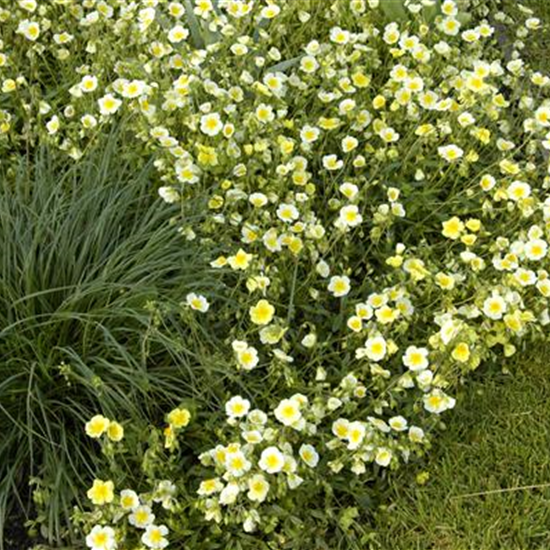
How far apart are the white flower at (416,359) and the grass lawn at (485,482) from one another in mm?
343

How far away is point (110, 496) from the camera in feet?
8.21

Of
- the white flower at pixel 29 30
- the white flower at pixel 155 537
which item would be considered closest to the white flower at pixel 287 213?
the white flower at pixel 155 537

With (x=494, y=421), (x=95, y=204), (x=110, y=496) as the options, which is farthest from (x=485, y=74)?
(x=110, y=496)

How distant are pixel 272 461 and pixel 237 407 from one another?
8.0 inches

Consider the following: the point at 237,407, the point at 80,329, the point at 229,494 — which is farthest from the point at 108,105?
the point at 229,494

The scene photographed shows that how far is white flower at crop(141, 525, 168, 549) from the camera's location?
254 centimetres

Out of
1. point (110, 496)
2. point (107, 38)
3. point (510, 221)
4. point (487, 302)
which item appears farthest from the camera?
point (107, 38)

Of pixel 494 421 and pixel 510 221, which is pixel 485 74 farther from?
pixel 494 421

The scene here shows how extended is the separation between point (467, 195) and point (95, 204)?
1384 millimetres

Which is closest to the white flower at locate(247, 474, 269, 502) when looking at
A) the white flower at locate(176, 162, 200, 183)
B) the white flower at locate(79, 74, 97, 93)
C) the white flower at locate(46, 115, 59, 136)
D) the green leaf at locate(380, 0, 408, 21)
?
the white flower at locate(176, 162, 200, 183)

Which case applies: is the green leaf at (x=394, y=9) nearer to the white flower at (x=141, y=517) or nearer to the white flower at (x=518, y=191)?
the white flower at (x=518, y=191)

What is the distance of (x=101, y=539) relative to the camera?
250 cm

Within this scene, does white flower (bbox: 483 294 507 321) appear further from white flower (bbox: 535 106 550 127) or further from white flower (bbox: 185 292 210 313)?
white flower (bbox: 535 106 550 127)

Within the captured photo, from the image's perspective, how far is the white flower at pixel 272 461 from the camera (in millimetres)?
2568
